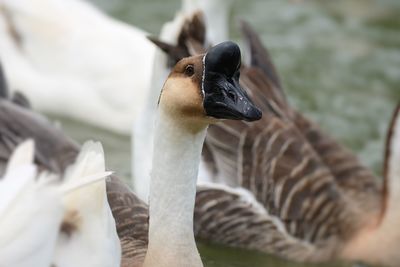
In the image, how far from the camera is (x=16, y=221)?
4.59 meters

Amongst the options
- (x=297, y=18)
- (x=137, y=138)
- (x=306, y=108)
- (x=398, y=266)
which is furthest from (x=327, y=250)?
(x=297, y=18)

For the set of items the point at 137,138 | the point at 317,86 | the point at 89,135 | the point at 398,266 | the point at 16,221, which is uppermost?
the point at 317,86

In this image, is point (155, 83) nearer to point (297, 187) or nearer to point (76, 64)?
point (297, 187)

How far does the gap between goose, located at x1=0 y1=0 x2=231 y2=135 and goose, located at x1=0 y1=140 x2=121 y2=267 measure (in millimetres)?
3970

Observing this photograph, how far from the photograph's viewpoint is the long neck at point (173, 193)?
196 inches

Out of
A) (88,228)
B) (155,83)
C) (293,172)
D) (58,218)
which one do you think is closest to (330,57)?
(293,172)

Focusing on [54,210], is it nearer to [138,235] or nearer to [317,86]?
[138,235]

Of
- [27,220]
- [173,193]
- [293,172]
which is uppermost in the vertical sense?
[293,172]

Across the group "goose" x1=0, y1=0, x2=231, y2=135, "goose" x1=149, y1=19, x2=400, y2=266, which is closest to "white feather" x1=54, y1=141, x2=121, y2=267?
"goose" x1=149, y1=19, x2=400, y2=266

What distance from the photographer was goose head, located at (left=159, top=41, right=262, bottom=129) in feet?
15.8

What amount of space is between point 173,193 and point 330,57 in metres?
5.89

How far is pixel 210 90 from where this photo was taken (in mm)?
4848

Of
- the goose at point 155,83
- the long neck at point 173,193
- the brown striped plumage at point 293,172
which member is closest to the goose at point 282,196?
the brown striped plumage at point 293,172

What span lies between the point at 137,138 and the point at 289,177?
952 millimetres
